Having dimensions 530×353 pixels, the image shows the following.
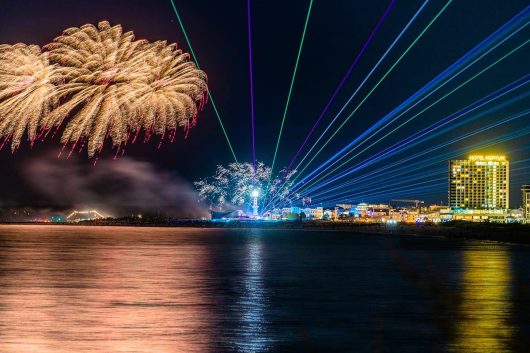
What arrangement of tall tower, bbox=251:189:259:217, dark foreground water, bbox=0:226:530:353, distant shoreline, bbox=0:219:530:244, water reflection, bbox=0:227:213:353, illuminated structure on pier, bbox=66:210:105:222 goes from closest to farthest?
water reflection, bbox=0:227:213:353 < dark foreground water, bbox=0:226:530:353 < distant shoreline, bbox=0:219:530:244 < tall tower, bbox=251:189:259:217 < illuminated structure on pier, bbox=66:210:105:222

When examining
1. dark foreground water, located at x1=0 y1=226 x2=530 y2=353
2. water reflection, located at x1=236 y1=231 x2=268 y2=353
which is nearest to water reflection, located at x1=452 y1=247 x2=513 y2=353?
dark foreground water, located at x1=0 y1=226 x2=530 y2=353

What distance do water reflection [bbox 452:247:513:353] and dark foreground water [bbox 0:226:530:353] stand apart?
0.08 feet

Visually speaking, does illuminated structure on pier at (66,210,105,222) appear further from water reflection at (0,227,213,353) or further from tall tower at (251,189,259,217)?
water reflection at (0,227,213,353)

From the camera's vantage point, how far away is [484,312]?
13.5 meters

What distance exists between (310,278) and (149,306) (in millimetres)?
7018

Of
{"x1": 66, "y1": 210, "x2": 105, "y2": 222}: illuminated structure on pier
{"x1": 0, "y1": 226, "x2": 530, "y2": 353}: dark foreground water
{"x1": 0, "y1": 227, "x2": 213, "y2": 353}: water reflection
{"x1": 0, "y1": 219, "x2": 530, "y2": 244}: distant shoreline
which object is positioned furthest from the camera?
{"x1": 66, "y1": 210, "x2": 105, "y2": 222}: illuminated structure on pier

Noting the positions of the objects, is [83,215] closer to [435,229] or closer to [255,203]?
[255,203]

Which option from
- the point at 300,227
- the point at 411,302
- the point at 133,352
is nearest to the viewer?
the point at 133,352

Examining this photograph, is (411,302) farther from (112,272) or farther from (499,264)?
(499,264)

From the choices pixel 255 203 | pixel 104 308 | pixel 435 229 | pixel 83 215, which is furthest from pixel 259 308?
pixel 83 215

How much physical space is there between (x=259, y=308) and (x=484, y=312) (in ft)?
13.4

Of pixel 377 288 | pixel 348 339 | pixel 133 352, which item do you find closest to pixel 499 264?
pixel 377 288

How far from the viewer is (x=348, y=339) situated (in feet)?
35.1

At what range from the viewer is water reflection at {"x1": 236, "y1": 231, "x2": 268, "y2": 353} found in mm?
10281
